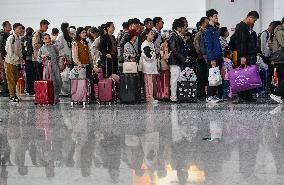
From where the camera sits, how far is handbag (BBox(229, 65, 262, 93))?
10336 millimetres

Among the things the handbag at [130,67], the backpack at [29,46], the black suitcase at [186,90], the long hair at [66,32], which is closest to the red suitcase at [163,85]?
the black suitcase at [186,90]

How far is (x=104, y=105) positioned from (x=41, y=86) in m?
1.41

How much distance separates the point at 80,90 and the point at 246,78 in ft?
10.5

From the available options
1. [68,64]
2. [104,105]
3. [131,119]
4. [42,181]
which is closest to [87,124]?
[131,119]

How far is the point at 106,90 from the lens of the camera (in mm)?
11172

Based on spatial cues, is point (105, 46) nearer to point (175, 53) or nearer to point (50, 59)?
point (50, 59)

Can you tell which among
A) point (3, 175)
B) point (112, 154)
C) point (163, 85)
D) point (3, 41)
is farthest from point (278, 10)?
point (3, 175)

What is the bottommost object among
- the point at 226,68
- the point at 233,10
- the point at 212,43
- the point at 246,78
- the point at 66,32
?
the point at 246,78

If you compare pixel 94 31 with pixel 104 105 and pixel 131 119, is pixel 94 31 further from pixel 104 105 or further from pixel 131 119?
pixel 131 119

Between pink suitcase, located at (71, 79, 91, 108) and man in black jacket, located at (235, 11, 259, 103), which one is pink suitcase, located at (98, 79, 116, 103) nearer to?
pink suitcase, located at (71, 79, 91, 108)

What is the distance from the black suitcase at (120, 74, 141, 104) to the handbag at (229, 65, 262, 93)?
1853mm

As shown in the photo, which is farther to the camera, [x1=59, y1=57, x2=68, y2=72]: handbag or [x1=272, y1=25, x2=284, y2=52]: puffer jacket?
[x1=59, y1=57, x2=68, y2=72]: handbag

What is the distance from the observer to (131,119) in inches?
339

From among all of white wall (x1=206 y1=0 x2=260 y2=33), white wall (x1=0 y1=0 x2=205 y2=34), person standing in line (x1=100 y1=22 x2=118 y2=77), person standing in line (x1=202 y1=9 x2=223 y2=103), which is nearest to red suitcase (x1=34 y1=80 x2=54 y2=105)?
person standing in line (x1=100 y1=22 x2=118 y2=77)
